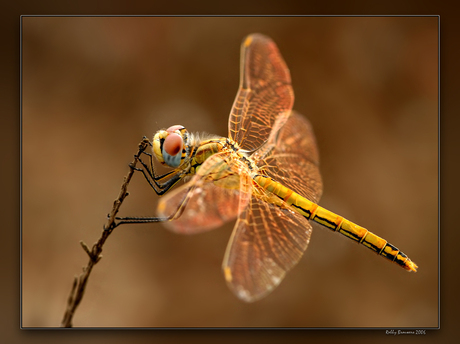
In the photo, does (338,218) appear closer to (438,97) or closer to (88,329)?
(438,97)

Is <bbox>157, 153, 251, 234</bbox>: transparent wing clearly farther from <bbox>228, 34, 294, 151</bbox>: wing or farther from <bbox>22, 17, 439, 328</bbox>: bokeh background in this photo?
<bbox>22, 17, 439, 328</bbox>: bokeh background

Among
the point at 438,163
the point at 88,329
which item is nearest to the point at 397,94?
the point at 438,163

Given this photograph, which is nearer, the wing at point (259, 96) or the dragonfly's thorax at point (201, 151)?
the dragonfly's thorax at point (201, 151)

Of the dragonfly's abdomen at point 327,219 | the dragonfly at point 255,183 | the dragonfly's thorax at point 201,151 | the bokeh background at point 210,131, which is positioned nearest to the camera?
the dragonfly at point 255,183

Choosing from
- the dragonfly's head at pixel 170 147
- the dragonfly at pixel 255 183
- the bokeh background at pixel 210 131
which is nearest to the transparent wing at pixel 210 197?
the dragonfly at pixel 255 183

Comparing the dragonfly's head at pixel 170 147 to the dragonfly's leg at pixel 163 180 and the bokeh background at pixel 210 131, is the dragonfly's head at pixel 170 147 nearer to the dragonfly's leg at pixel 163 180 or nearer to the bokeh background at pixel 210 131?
the dragonfly's leg at pixel 163 180

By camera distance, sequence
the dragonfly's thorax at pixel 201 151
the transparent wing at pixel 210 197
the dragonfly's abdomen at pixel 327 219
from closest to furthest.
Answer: the transparent wing at pixel 210 197, the dragonfly's thorax at pixel 201 151, the dragonfly's abdomen at pixel 327 219
